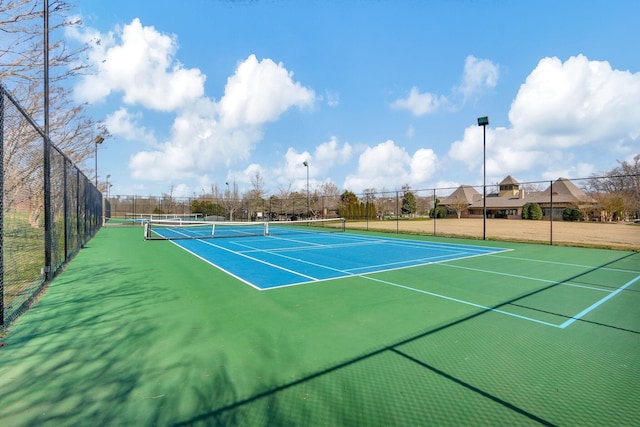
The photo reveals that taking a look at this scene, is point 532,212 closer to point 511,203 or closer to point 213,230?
point 511,203

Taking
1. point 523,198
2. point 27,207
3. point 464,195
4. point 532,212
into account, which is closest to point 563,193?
point 523,198

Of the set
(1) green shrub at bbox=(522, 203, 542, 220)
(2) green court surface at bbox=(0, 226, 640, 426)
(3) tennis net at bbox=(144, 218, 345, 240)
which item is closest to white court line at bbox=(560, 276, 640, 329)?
(2) green court surface at bbox=(0, 226, 640, 426)

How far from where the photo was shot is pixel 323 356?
3.29 meters

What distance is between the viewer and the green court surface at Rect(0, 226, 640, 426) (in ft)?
7.86

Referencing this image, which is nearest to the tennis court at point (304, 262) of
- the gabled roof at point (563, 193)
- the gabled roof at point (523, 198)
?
the gabled roof at point (523, 198)

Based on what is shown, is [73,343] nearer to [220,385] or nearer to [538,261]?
[220,385]

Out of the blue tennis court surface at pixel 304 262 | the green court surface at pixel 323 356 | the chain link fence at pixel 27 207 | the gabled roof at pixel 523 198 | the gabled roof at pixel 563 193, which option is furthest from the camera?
the gabled roof at pixel 523 198

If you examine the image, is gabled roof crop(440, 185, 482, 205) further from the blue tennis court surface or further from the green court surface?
the green court surface

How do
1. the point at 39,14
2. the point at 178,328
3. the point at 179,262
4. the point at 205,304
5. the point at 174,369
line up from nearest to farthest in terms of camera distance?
the point at 174,369, the point at 178,328, the point at 205,304, the point at 39,14, the point at 179,262

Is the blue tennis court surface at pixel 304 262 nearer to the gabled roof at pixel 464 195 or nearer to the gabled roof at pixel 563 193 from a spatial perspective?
the gabled roof at pixel 563 193

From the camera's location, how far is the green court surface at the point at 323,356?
7.86 ft

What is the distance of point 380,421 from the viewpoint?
230cm

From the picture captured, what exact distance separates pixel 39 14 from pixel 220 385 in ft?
24.6

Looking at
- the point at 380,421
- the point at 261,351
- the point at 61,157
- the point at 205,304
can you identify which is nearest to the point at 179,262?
the point at 61,157
